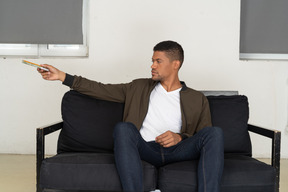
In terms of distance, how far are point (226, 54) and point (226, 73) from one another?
213 mm

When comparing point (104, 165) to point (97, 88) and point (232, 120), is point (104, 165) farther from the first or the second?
point (232, 120)

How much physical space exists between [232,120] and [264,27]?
1855 mm

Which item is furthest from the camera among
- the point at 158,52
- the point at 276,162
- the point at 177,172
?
the point at 158,52

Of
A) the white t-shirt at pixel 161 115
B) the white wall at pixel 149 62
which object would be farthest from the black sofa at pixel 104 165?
the white wall at pixel 149 62

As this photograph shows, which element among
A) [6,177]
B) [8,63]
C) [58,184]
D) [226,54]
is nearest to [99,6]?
[8,63]

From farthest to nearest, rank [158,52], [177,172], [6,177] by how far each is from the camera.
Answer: [6,177]
[158,52]
[177,172]

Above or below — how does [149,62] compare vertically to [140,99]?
above

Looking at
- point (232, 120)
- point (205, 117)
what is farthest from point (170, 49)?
point (232, 120)

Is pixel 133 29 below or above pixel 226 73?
above

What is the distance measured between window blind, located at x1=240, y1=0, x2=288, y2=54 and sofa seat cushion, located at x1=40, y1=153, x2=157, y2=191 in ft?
8.00

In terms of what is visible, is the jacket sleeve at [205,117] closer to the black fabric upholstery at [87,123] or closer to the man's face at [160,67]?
the man's face at [160,67]

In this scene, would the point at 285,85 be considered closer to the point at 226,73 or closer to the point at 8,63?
the point at 226,73

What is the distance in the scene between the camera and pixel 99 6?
11.7 feet

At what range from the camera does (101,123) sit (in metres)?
2.27
